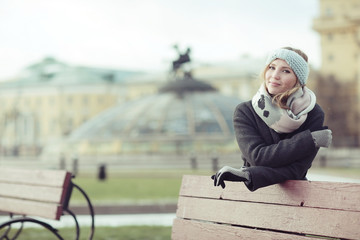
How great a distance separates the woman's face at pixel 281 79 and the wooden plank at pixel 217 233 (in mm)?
771

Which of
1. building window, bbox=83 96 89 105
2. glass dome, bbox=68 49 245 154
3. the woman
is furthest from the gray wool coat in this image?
building window, bbox=83 96 89 105

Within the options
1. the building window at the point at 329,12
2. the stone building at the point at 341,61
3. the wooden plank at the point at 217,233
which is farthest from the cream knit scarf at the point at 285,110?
the building window at the point at 329,12

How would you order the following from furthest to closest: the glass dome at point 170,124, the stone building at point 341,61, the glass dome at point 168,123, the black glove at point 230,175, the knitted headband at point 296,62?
the stone building at point 341,61
the glass dome at point 168,123
the glass dome at point 170,124
the knitted headband at point 296,62
the black glove at point 230,175

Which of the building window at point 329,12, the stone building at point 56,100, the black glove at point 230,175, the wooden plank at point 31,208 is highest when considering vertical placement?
the building window at point 329,12

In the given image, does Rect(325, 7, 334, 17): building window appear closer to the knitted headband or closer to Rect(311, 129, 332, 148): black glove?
the knitted headband

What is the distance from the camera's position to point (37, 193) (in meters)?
5.12

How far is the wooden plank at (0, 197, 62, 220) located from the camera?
4.88 meters

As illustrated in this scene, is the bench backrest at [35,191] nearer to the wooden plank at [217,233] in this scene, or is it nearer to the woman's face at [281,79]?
the wooden plank at [217,233]

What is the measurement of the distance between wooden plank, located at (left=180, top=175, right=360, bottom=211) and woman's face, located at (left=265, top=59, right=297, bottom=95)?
537 mm

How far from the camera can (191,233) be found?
3.91 metres

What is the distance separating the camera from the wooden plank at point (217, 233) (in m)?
3.44

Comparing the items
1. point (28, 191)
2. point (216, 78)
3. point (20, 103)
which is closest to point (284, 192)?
point (28, 191)

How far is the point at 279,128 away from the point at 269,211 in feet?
1.44

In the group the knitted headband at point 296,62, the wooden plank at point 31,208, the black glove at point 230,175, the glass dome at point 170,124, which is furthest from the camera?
the glass dome at point 170,124
